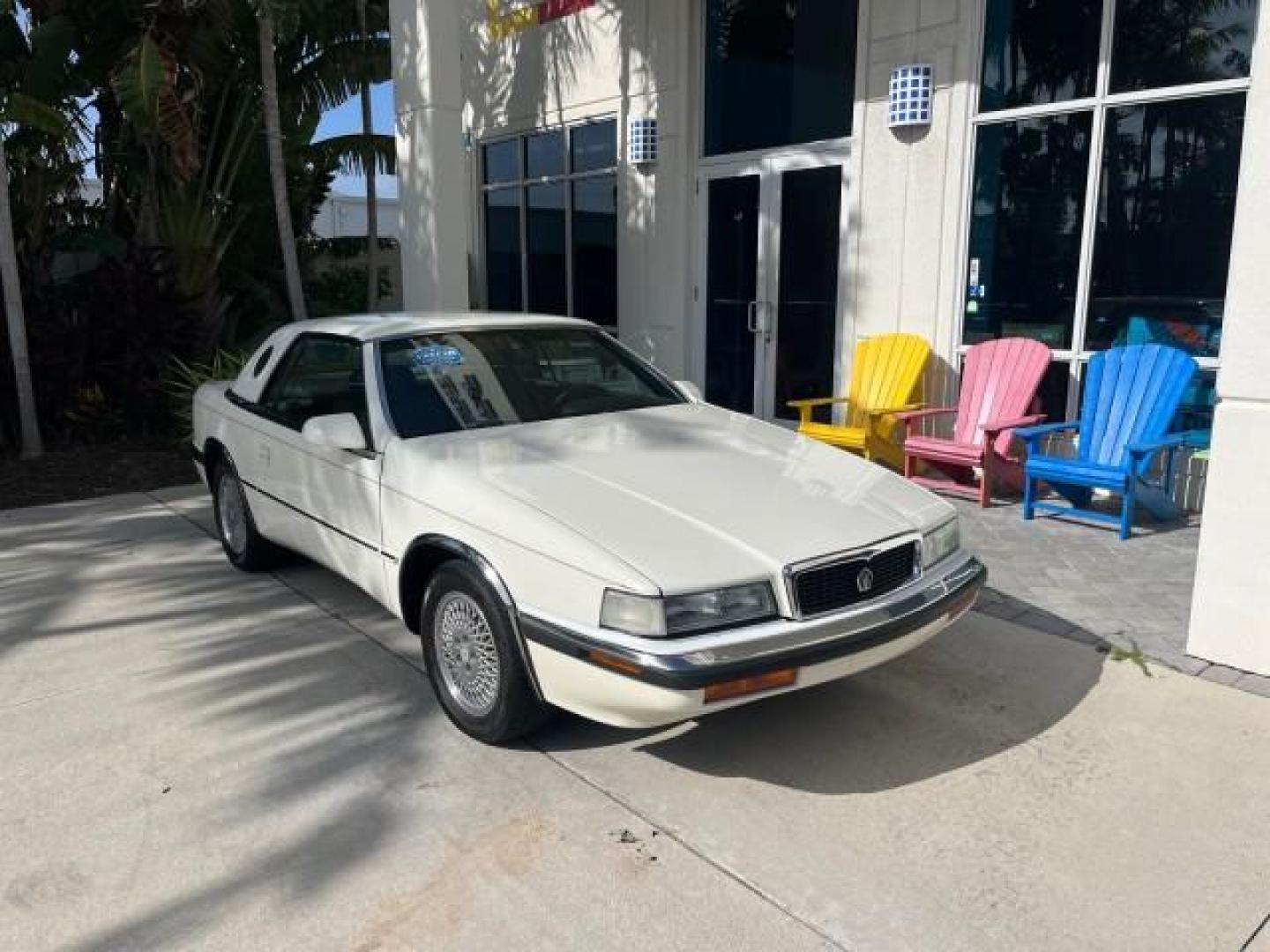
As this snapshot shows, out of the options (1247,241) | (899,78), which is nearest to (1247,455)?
(1247,241)

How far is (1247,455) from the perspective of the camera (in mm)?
4008

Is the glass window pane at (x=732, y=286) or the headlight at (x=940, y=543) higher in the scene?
the glass window pane at (x=732, y=286)

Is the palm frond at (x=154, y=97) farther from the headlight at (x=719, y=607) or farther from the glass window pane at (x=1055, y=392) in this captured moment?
the headlight at (x=719, y=607)

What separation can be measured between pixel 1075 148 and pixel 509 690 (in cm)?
590

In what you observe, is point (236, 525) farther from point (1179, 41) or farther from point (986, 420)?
point (1179, 41)

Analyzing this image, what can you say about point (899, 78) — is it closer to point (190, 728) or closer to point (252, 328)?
point (190, 728)

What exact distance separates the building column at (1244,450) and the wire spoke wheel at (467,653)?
297cm

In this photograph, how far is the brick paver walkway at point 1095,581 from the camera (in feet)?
15.1

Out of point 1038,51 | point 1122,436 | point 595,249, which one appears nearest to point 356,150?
point 595,249

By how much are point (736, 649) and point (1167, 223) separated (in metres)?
5.27

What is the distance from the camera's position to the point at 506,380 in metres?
4.52

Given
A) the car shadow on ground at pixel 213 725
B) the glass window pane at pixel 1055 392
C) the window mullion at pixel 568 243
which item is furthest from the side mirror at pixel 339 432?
the window mullion at pixel 568 243

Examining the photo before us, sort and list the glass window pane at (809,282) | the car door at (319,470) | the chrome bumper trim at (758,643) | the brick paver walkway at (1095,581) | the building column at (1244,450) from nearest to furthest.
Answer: the chrome bumper trim at (758,643) < the building column at (1244,450) < the car door at (319,470) < the brick paver walkway at (1095,581) < the glass window pane at (809,282)

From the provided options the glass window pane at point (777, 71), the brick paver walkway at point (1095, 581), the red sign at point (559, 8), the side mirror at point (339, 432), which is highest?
the red sign at point (559, 8)
